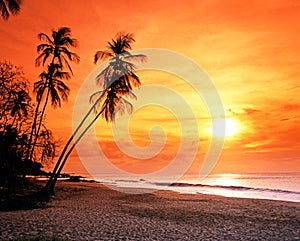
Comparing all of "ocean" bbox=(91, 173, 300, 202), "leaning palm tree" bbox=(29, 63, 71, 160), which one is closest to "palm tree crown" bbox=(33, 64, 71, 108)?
"leaning palm tree" bbox=(29, 63, 71, 160)

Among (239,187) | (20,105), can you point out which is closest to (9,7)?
(20,105)

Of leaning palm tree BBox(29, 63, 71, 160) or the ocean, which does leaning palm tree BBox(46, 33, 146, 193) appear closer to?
leaning palm tree BBox(29, 63, 71, 160)

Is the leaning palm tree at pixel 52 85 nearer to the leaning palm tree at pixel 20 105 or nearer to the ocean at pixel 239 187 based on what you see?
the leaning palm tree at pixel 20 105


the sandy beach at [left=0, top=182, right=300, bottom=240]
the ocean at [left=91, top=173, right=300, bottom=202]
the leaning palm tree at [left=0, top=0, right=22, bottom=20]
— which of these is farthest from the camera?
the ocean at [left=91, top=173, right=300, bottom=202]

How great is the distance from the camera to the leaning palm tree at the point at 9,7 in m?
16.7

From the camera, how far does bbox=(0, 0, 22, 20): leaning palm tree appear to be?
54.8ft

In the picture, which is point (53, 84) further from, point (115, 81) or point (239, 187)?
point (239, 187)

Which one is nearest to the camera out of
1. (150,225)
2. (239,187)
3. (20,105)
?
(150,225)

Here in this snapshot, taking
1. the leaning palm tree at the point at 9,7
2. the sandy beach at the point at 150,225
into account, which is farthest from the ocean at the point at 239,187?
the leaning palm tree at the point at 9,7

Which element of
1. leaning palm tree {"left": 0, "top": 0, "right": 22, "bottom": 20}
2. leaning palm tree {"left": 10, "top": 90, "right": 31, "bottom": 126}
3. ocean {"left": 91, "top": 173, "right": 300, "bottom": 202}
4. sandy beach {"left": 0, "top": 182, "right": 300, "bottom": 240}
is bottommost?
sandy beach {"left": 0, "top": 182, "right": 300, "bottom": 240}

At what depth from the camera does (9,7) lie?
16844 mm

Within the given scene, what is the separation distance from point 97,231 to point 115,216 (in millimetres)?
4229

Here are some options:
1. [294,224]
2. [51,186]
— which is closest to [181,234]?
[294,224]

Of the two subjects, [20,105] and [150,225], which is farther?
[20,105]
